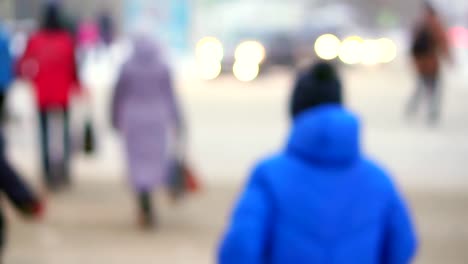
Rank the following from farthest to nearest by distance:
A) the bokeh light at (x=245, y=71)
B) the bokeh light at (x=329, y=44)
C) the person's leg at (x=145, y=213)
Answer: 1. the bokeh light at (x=329, y=44)
2. the bokeh light at (x=245, y=71)
3. the person's leg at (x=145, y=213)

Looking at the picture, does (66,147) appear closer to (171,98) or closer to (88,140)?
(88,140)

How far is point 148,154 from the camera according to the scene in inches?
344

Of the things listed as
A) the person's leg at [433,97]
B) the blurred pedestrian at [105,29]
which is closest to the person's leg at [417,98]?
the person's leg at [433,97]

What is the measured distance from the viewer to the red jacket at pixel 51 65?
991 cm

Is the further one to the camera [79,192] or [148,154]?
[79,192]

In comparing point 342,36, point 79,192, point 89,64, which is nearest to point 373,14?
point 342,36

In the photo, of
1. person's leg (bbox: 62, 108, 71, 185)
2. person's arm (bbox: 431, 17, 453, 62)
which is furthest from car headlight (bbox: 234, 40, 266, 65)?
person's leg (bbox: 62, 108, 71, 185)

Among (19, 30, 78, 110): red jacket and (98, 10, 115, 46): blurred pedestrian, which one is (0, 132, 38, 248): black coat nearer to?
(19, 30, 78, 110): red jacket

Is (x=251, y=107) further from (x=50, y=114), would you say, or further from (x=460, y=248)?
(x=460, y=248)

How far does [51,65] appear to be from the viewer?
998cm

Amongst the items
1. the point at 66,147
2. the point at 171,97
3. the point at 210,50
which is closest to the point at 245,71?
the point at 210,50

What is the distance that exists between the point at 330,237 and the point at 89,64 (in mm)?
28513

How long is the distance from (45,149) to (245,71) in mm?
17907

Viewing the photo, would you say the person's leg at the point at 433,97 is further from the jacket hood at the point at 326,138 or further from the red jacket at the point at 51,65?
the jacket hood at the point at 326,138
